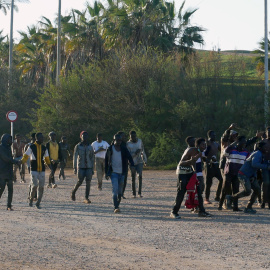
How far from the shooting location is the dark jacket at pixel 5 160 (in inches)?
557

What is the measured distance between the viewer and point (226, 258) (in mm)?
8375

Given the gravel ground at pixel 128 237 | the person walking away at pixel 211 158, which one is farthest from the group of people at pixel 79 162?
the person walking away at pixel 211 158

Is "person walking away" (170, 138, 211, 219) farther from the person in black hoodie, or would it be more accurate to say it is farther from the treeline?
the treeline

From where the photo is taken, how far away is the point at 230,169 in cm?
1382

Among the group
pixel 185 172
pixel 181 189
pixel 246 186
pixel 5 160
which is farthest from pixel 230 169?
pixel 5 160

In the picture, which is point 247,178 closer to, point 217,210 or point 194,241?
point 217,210

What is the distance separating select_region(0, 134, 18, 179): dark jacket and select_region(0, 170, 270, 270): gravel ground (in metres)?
0.89

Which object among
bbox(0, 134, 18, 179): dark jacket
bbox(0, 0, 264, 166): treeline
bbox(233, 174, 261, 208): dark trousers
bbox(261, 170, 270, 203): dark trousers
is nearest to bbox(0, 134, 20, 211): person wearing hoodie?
bbox(0, 134, 18, 179): dark jacket

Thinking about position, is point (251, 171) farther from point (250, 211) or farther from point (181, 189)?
point (181, 189)

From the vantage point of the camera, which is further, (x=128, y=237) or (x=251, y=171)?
(x=251, y=171)

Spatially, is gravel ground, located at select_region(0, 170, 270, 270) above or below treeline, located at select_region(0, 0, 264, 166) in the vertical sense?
below

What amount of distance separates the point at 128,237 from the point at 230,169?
4.27 metres

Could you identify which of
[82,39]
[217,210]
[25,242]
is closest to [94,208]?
[217,210]

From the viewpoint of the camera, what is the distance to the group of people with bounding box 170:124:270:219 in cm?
1264
